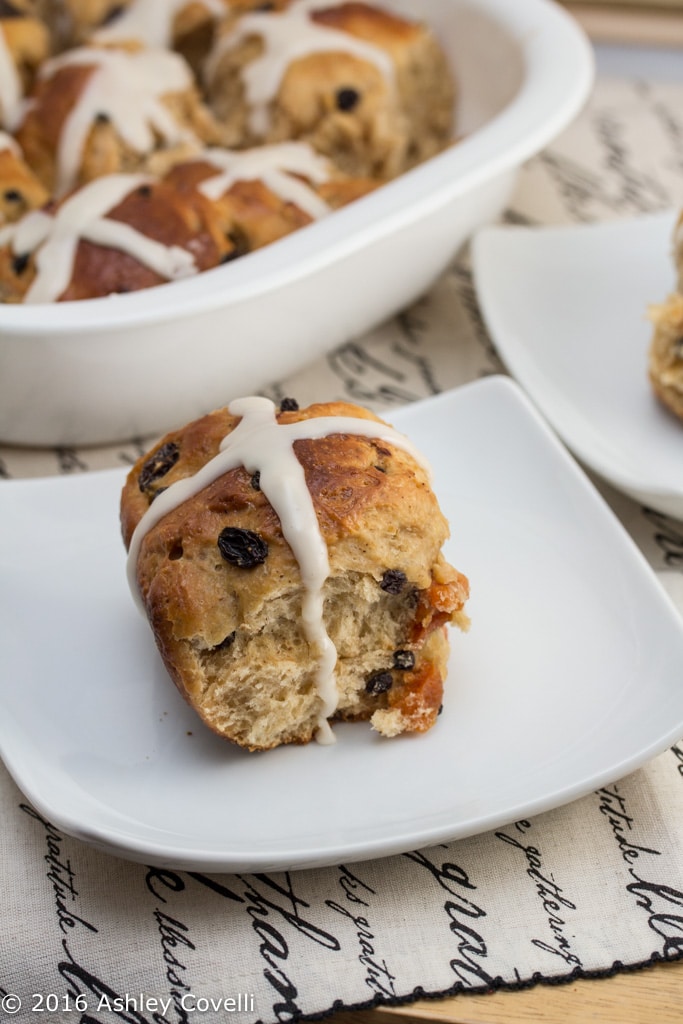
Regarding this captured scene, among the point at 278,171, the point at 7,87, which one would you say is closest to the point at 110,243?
the point at 278,171

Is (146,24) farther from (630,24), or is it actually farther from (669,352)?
(630,24)

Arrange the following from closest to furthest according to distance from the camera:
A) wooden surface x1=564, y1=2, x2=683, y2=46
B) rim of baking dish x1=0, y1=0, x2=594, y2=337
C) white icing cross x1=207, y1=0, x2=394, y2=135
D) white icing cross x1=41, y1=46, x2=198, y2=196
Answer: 1. rim of baking dish x1=0, y1=0, x2=594, y2=337
2. white icing cross x1=41, y1=46, x2=198, y2=196
3. white icing cross x1=207, y1=0, x2=394, y2=135
4. wooden surface x1=564, y1=2, x2=683, y2=46

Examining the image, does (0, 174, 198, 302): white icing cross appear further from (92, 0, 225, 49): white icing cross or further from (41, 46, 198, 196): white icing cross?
(92, 0, 225, 49): white icing cross

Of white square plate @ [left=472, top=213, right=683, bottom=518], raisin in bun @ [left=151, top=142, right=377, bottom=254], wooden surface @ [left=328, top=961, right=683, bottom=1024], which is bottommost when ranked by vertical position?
wooden surface @ [left=328, top=961, right=683, bottom=1024]

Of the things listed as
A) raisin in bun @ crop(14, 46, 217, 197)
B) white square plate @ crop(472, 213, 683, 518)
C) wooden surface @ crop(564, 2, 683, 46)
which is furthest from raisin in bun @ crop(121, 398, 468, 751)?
wooden surface @ crop(564, 2, 683, 46)

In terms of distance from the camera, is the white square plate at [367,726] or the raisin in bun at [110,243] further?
the raisin in bun at [110,243]

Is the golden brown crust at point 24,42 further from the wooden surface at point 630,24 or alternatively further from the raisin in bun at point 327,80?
the wooden surface at point 630,24

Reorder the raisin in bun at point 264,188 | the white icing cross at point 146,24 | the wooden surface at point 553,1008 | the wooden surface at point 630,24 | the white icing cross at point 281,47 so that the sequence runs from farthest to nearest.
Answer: the wooden surface at point 630,24, the white icing cross at point 146,24, the white icing cross at point 281,47, the raisin in bun at point 264,188, the wooden surface at point 553,1008

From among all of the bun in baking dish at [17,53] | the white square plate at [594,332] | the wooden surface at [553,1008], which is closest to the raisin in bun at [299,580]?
the wooden surface at [553,1008]
